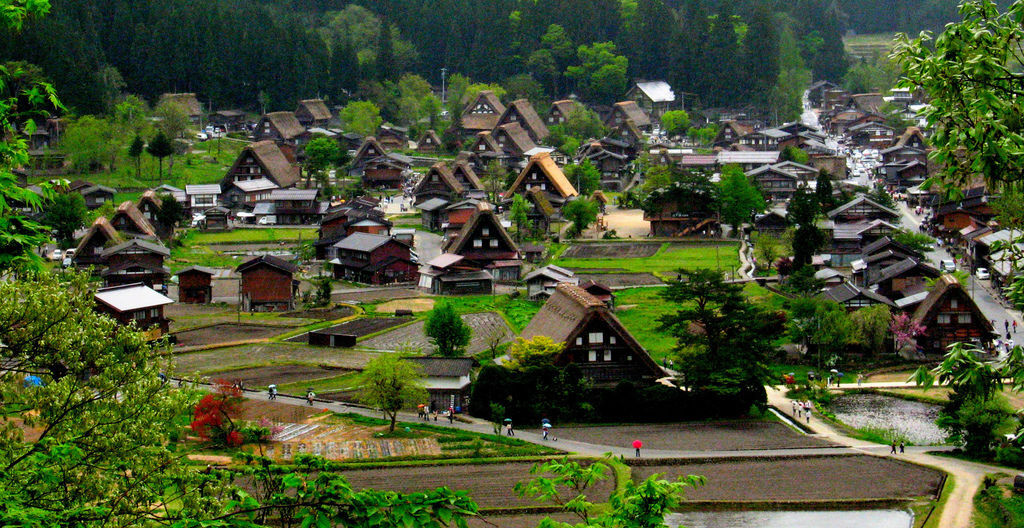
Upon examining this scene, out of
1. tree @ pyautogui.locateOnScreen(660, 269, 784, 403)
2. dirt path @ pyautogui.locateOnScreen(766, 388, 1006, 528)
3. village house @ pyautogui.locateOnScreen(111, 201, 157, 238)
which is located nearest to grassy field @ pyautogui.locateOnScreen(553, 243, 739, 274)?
tree @ pyautogui.locateOnScreen(660, 269, 784, 403)

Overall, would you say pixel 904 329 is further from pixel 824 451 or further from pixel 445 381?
pixel 445 381

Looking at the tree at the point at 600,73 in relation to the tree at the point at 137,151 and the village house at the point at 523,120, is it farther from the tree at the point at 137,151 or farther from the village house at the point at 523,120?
the tree at the point at 137,151

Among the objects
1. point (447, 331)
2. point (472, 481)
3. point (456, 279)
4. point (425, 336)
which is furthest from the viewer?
point (456, 279)

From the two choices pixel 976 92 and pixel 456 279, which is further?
pixel 456 279

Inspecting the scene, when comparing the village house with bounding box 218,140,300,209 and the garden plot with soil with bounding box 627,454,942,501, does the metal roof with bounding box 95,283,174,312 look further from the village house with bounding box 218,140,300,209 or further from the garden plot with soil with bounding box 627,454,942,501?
the village house with bounding box 218,140,300,209

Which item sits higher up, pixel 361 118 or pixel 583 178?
pixel 361 118

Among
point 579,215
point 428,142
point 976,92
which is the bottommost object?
point 579,215

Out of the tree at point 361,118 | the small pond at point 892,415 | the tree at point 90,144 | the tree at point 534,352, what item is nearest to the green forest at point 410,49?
the tree at point 90,144

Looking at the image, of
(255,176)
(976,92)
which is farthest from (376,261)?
(976,92)
